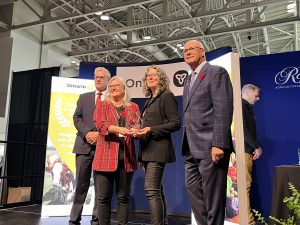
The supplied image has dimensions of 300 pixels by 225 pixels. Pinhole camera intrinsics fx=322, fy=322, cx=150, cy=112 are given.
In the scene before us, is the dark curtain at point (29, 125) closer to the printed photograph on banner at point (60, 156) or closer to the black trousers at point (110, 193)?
the printed photograph on banner at point (60, 156)

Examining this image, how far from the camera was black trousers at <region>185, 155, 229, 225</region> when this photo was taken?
1.88 meters

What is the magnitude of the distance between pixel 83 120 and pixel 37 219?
4.62ft

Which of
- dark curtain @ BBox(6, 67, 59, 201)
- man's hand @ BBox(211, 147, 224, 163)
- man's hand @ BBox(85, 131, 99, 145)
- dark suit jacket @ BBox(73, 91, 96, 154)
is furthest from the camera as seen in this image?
dark curtain @ BBox(6, 67, 59, 201)

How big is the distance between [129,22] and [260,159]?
4662mm

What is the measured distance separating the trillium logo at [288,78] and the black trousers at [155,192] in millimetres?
2282

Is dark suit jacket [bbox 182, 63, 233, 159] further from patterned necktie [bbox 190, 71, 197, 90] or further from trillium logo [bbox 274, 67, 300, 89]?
trillium logo [bbox 274, 67, 300, 89]

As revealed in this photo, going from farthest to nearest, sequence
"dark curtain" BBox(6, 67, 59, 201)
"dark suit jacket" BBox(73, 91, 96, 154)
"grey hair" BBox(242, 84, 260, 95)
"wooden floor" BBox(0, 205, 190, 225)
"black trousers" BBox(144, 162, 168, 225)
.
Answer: "dark curtain" BBox(6, 67, 59, 201) < "grey hair" BBox(242, 84, 260, 95) < "wooden floor" BBox(0, 205, 190, 225) < "dark suit jacket" BBox(73, 91, 96, 154) < "black trousers" BBox(144, 162, 168, 225)

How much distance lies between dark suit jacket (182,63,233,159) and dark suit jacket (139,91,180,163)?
0.20m

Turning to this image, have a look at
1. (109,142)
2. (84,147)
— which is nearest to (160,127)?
(109,142)

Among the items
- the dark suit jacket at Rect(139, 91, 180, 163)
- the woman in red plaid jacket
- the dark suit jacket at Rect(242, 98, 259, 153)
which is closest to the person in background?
the dark suit jacket at Rect(139, 91, 180, 163)

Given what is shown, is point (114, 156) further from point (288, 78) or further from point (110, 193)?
point (288, 78)

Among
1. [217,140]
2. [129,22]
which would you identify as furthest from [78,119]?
[129,22]

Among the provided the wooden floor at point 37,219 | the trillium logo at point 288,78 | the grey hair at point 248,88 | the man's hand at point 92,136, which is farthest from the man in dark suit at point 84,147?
the trillium logo at point 288,78

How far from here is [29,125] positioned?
233 inches
